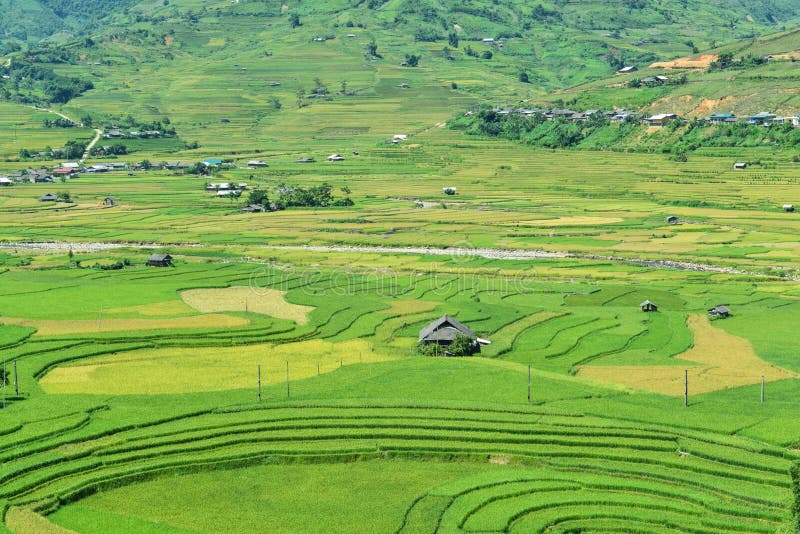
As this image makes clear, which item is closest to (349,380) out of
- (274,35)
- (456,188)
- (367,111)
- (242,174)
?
(456,188)

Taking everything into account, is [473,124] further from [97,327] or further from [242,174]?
[97,327]

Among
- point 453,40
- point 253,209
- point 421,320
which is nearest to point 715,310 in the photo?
point 421,320

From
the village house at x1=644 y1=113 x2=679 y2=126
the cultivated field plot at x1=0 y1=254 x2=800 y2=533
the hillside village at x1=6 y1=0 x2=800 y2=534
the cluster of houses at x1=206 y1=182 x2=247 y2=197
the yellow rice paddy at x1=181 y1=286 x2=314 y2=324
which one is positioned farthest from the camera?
the village house at x1=644 y1=113 x2=679 y2=126

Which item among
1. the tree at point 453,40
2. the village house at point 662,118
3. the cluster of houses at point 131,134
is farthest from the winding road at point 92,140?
the tree at point 453,40

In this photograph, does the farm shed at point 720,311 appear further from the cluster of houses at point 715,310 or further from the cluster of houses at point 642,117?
the cluster of houses at point 642,117

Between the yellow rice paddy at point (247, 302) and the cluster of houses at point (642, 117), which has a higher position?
the cluster of houses at point (642, 117)

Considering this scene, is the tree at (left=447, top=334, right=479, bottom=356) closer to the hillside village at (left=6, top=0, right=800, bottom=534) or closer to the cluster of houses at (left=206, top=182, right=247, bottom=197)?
the hillside village at (left=6, top=0, right=800, bottom=534)

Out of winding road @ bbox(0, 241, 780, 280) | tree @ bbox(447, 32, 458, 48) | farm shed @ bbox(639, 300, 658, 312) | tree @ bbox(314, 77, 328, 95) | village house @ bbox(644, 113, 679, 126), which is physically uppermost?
tree @ bbox(447, 32, 458, 48)

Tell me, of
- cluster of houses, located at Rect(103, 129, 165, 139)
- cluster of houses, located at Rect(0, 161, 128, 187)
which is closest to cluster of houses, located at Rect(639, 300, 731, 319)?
cluster of houses, located at Rect(0, 161, 128, 187)
